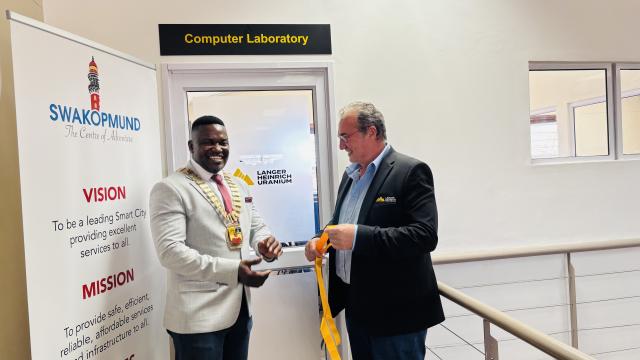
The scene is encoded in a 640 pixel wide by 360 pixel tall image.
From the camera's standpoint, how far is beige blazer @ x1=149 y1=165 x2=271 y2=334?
A: 181 cm

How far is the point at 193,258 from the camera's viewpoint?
1.79m

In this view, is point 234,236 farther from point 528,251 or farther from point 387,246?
point 528,251

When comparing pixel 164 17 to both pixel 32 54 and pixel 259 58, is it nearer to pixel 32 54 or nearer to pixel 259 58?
pixel 259 58

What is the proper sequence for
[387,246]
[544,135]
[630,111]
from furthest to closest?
1. [630,111]
2. [544,135]
3. [387,246]

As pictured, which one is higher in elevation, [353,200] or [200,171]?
[200,171]

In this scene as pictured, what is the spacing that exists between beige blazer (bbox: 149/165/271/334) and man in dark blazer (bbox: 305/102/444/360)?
1.41ft

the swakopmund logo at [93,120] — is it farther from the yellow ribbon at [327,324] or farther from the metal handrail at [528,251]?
the metal handrail at [528,251]

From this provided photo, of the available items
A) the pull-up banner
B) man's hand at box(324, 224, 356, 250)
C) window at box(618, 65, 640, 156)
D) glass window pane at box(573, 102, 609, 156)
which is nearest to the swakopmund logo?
the pull-up banner

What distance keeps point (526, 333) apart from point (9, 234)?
227cm


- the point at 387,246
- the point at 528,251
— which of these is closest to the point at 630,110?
the point at 528,251

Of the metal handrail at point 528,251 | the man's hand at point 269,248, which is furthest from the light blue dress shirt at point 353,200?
the metal handrail at point 528,251

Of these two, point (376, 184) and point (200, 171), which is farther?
point (200, 171)

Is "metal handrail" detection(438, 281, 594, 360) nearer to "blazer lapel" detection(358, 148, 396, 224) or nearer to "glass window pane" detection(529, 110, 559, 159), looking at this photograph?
"blazer lapel" detection(358, 148, 396, 224)

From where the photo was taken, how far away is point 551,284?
3205 millimetres
